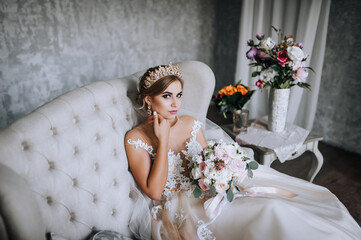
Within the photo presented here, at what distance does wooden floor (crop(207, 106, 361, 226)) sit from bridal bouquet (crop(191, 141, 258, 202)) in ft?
5.47

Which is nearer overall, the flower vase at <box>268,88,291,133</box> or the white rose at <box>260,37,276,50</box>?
the white rose at <box>260,37,276,50</box>

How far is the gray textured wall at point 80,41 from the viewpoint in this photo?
313 cm

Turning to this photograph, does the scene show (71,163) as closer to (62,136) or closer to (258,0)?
(62,136)

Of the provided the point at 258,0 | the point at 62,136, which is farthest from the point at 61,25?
the point at 258,0

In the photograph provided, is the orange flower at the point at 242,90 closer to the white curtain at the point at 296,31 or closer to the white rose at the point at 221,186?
the white rose at the point at 221,186

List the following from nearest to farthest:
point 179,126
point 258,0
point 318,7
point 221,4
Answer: point 179,126 < point 318,7 < point 258,0 < point 221,4

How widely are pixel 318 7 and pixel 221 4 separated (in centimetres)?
218

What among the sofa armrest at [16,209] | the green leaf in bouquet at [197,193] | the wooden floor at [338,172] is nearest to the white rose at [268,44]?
the green leaf in bouquet at [197,193]

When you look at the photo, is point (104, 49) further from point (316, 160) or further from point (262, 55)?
point (316, 160)

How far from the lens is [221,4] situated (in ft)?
16.4

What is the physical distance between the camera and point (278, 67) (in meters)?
2.17

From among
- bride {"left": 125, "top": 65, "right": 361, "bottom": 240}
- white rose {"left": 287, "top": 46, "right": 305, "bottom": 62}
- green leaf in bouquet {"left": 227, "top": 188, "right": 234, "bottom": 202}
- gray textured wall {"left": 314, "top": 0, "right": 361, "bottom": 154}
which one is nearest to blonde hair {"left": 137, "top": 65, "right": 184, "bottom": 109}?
bride {"left": 125, "top": 65, "right": 361, "bottom": 240}

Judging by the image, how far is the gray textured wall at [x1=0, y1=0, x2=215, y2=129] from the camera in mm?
3127

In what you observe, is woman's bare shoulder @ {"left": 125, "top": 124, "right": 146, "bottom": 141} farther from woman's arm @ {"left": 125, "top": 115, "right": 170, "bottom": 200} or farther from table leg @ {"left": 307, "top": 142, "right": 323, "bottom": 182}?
table leg @ {"left": 307, "top": 142, "right": 323, "bottom": 182}
